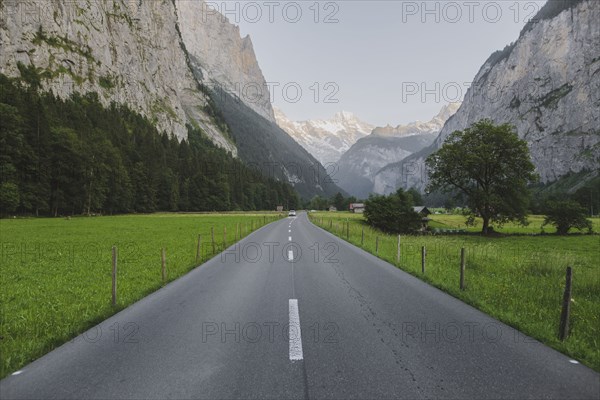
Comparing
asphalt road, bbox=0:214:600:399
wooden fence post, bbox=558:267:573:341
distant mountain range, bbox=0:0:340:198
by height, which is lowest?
asphalt road, bbox=0:214:600:399

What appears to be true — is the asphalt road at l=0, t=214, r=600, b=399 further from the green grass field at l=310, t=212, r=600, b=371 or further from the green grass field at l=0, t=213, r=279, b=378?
the green grass field at l=0, t=213, r=279, b=378

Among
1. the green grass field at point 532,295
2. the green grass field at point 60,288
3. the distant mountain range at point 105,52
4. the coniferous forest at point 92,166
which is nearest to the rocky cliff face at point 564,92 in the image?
the coniferous forest at point 92,166

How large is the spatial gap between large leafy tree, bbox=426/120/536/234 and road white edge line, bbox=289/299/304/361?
3966 cm

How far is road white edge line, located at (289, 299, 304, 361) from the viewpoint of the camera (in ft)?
15.3

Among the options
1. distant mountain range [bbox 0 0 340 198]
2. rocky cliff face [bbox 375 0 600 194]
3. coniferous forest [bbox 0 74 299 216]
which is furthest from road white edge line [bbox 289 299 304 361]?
rocky cliff face [bbox 375 0 600 194]

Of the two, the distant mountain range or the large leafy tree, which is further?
the distant mountain range

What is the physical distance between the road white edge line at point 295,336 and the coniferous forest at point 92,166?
56.1 meters

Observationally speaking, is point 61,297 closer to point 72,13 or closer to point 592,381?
point 592,381

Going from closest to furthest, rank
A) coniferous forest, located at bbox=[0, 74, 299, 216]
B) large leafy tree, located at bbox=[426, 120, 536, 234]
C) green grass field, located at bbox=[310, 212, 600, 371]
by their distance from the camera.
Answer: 1. green grass field, located at bbox=[310, 212, 600, 371]
2. large leafy tree, located at bbox=[426, 120, 536, 234]
3. coniferous forest, located at bbox=[0, 74, 299, 216]

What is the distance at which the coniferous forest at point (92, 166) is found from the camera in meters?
50.7

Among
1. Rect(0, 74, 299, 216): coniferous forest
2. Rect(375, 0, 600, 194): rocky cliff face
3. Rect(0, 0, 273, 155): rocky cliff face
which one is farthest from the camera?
Rect(375, 0, 600, 194): rocky cliff face

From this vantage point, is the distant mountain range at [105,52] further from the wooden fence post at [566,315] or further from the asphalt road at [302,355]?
the wooden fence post at [566,315]

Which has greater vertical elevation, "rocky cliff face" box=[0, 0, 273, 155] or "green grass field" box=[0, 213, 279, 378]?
"rocky cliff face" box=[0, 0, 273, 155]

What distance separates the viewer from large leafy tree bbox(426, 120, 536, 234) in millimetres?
39938
